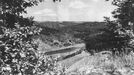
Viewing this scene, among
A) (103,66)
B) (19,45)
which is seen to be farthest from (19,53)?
(103,66)

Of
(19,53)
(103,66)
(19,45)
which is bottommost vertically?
(103,66)

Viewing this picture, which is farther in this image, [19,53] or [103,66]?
[103,66]

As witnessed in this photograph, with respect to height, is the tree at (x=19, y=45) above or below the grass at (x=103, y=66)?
above

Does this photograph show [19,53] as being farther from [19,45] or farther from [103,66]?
[103,66]

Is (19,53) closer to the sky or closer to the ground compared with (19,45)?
closer to the ground

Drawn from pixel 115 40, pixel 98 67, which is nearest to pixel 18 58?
pixel 98 67

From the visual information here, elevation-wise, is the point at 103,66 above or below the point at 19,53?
below

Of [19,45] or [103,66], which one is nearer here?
[19,45]

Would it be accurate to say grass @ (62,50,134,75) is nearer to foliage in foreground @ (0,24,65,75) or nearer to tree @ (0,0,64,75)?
tree @ (0,0,64,75)

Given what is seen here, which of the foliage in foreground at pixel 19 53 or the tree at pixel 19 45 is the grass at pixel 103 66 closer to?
the tree at pixel 19 45
